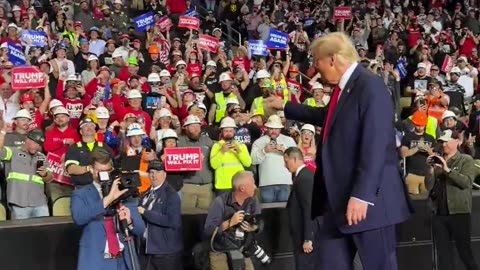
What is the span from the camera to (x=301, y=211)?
8.17 metres

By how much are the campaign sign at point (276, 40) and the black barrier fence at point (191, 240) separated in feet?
26.7

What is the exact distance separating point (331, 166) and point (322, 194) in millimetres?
275

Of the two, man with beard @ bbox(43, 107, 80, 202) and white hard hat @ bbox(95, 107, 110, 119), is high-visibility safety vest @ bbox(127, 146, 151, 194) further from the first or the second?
white hard hat @ bbox(95, 107, 110, 119)

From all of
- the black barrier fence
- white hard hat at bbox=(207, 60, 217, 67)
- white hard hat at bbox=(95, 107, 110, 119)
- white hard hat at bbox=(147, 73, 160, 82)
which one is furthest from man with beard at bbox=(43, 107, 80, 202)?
white hard hat at bbox=(207, 60, 217, 67)

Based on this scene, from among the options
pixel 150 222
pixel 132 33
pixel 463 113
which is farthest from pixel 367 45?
pixel 150 222

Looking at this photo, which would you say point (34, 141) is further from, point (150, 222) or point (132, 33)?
point (132, 33)

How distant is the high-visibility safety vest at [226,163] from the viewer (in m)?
10.7

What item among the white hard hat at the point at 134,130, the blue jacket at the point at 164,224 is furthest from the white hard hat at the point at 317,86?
the blue jacket at the point at 164,224

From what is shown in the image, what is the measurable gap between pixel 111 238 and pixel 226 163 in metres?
4.31

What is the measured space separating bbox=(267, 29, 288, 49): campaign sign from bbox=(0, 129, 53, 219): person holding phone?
8.24m

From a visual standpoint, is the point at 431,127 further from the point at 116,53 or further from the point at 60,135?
the point at 60,135

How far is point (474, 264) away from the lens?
9086 mm

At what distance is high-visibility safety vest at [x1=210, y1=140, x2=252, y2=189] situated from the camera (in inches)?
421

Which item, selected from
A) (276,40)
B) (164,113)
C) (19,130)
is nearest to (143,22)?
(276,40)
